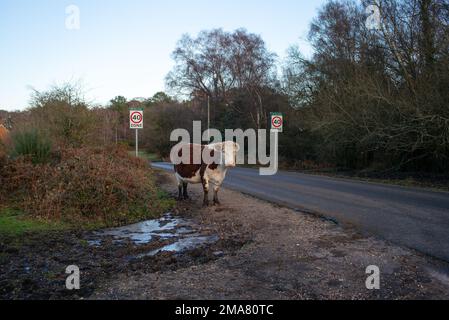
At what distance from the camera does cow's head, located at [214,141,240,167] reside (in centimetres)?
1057

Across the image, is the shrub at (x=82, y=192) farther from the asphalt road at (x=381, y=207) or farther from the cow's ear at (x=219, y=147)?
the asphalt road at (x=381, y=207)

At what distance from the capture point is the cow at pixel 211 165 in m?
10.7

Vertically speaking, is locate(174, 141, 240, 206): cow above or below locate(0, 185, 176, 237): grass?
above

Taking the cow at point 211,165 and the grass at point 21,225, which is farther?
the cow at point 211,165

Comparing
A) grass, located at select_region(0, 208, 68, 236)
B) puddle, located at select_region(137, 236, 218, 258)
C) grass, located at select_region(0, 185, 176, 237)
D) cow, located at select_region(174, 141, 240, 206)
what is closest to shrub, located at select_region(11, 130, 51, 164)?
grass, located at select_region(0, 185, 176, 237)

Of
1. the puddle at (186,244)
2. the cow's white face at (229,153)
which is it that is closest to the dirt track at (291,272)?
the puddle at (186,244)

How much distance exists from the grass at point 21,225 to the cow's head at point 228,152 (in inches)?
161

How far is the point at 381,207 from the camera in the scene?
10828 mm

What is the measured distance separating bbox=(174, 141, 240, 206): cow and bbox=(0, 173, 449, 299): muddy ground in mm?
2562

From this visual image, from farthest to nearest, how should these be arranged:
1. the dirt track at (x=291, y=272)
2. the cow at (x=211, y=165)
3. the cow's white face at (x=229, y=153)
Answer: the cow at (x=211, y=165) → the cow's white face at (x=229, y=153) → the dirt track at (x=291, y=272)

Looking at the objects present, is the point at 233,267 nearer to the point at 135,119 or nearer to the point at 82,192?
the point at 82,192

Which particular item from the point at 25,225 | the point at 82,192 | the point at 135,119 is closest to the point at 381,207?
the point at 82,192

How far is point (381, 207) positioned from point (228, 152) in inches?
166

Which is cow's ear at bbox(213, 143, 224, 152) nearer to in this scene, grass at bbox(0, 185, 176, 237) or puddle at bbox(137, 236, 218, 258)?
grass at bbox(0, 185, 176, 237)
